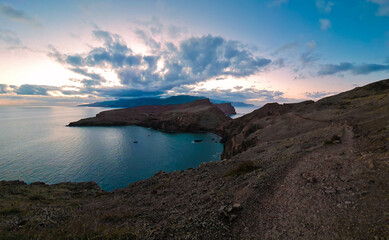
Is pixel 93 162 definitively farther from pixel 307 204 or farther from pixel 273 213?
pixel 307 204

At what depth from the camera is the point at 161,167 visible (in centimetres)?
4081

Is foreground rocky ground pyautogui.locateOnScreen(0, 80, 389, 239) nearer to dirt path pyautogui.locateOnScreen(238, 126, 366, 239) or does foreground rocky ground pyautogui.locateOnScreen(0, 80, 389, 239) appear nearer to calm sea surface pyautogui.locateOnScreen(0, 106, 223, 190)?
dirt path pyautogui.locateOnScreen(238, 126, 366, 239)

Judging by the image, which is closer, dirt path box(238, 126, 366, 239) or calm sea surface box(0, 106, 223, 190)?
dirt path box(238, 126, 366, 239)

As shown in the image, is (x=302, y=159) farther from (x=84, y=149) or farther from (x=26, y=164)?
(x=84, y=149)

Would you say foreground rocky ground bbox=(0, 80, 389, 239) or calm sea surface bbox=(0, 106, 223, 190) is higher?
foreground rocky ground bbox=(0, 80, 389, 239)

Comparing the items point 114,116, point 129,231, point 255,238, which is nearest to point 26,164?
point 129,231

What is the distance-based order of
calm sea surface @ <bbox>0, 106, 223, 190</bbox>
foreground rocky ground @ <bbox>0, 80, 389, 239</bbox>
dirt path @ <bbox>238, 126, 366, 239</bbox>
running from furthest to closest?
calm sea surface @ <bbox>0, 106, 223, 190</bbox> < dirt path @ <bbox>238, 126, 366, 239</bbox> < foreground rocky ground @ <bbox>0, 80, 389, 239</bbox>

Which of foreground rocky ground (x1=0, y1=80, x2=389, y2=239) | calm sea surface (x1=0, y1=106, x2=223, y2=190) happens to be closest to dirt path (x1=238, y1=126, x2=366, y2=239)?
foreground rocky ground (x1=0, y1=80, x2=389, y2=239)

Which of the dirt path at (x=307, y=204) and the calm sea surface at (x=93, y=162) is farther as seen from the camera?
the calm sea surface at (x=93, y=162)

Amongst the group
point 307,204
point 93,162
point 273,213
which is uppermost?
point 307,204

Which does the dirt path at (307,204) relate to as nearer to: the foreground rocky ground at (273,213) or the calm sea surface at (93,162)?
the foreground rocky ground at (273,213)

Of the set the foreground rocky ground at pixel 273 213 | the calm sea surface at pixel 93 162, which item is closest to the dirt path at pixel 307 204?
the foreground rocky ground at pixel 273 213

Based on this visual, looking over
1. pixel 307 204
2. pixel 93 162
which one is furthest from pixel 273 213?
pixel 93 162

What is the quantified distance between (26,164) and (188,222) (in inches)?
2136
